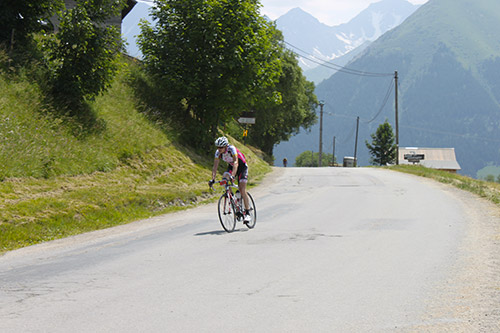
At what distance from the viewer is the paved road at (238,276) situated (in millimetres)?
4941

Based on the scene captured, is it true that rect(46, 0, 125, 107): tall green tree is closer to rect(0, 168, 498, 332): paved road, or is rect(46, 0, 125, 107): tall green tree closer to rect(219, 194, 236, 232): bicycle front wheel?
rect(0, 168, 498, 332): paved road

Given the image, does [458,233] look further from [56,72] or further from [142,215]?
[56,72]

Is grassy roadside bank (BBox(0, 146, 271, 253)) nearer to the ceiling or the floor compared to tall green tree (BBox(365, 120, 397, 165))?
nearer to the floor

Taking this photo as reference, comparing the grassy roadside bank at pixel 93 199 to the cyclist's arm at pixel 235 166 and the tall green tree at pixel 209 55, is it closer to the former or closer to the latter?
the cyclist's arm at pixel 235 166

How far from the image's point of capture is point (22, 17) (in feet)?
62.6

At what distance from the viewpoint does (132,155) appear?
59.3 ft

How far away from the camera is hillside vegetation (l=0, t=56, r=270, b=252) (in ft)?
36.7

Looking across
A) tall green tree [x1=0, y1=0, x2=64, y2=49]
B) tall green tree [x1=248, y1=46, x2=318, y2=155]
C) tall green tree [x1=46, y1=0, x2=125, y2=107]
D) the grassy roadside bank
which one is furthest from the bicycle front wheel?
tall green tree [x1=248, y1=46, x2=318, y2=155]

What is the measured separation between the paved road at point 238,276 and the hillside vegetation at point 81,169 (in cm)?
96

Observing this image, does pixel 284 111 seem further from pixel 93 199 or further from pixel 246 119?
pixel 93 199

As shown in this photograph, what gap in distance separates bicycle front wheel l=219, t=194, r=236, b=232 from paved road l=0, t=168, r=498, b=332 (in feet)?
1.33

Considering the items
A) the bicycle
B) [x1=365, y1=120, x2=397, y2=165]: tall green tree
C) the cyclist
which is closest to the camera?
the cyclist

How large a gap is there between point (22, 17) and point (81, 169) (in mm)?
7927

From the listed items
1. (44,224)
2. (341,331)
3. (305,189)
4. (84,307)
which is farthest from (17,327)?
(305,189)
